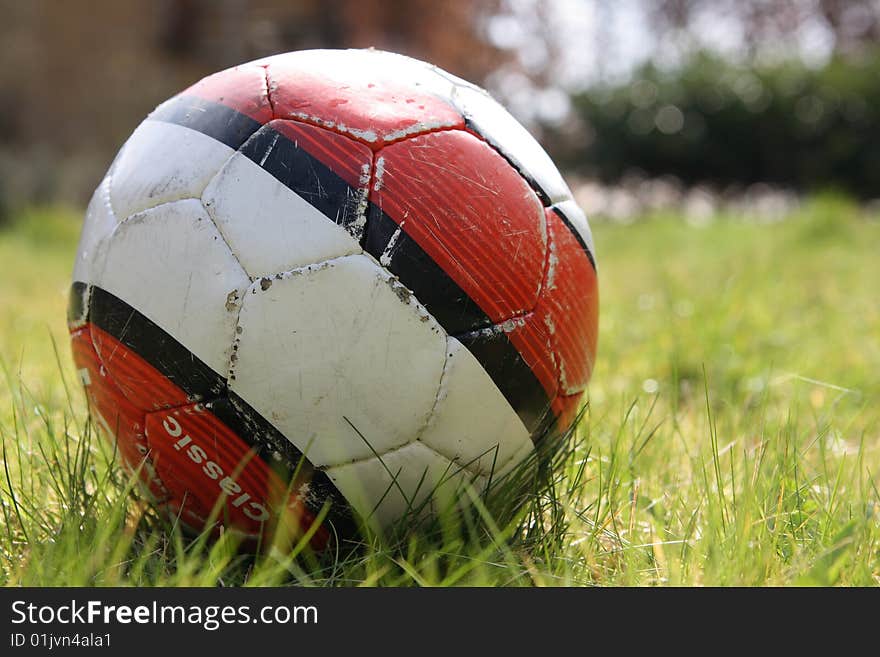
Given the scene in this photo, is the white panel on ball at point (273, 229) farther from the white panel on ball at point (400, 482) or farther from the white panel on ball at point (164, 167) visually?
the white panel on ball at point (400, 482)

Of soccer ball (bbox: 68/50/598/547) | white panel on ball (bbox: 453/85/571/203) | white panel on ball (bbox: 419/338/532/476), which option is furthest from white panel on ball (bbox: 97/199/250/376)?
white panel on ball (bbox: 453/85/571/203)

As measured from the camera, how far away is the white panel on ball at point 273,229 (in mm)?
1698

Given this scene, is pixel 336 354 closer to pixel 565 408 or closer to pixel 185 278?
pixel 185 278

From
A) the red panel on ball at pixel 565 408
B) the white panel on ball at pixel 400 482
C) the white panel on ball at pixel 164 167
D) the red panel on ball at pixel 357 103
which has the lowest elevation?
the white panel on ball at pixel 400 482

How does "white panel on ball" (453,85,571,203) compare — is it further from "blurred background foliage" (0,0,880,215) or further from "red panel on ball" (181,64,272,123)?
"blurred background foliage" (0,0,880,215)

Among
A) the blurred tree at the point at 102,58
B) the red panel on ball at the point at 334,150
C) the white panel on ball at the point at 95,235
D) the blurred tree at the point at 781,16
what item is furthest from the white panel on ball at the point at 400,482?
the blurred tree at the point at 781,16

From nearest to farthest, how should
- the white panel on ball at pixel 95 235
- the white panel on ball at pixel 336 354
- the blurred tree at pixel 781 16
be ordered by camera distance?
the white panel on ball at pixel 336 354 → the white panel on ball at pixel 95 235 → the blurred tree at pixel 781 16

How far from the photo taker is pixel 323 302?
169 centimetres

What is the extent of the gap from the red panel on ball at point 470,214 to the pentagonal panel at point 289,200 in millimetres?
70

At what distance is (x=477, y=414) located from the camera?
1.80m

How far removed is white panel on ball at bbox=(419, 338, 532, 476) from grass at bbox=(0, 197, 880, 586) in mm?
121

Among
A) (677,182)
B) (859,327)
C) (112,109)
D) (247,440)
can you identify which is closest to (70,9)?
(112,109)

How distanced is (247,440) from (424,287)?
0.46 meters

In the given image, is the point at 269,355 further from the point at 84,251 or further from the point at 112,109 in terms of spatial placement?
the point at 112,109
